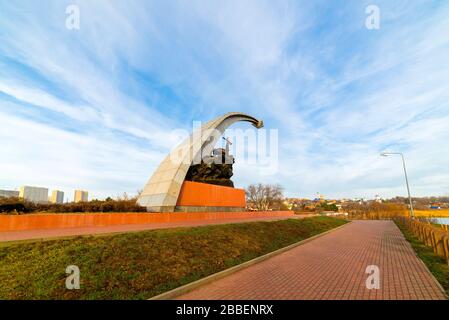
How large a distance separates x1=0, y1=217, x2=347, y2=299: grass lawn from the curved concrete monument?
31.9ft

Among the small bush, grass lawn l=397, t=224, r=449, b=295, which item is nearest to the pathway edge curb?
grass lawn l=397, t=224, r=449, b=295

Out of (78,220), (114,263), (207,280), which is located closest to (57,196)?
(78,220)

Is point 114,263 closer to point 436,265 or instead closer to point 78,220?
point 78,220

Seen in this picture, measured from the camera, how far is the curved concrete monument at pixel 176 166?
63.8 feet

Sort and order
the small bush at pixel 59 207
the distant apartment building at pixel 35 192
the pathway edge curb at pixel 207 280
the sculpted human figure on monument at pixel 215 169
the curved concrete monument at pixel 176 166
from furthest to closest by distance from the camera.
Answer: the distant apartment building at pixel 35 192 → the sculpted human figure on monument at pixel 215 169 → the curved concrete monument at pixel 176 166 → the small bush at pixel 59 207 → the pathway edge curb at pixel 207 280

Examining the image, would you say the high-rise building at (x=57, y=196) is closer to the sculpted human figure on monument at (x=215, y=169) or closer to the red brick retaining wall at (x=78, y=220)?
the sculpted human figure on monument at (x=215, y=169)

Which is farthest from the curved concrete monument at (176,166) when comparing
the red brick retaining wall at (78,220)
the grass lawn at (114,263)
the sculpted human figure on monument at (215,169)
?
the grass lawn at (114,263)

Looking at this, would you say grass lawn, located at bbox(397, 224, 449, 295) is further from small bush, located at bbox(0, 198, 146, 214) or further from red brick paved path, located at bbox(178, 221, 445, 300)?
small bush, located at bbox(0, 198, 146, 214)

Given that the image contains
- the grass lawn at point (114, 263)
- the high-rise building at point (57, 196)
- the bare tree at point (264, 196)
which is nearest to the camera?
the grass lawn at point (114, 263)

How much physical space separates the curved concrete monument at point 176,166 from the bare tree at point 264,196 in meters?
45.2

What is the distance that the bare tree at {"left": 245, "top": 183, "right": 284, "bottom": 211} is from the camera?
71.0 metres

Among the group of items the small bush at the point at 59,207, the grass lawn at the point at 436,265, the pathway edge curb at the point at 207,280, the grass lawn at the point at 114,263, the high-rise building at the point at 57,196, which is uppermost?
the high-rise building at the point at 57,196
